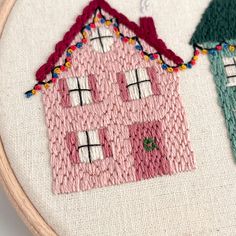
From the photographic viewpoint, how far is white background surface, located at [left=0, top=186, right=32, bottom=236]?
3.48 feet

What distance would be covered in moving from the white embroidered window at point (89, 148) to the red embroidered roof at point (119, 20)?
0.58 feet

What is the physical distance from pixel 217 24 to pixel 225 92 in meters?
0.17

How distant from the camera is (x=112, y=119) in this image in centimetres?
93

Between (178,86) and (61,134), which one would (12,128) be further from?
(178,86)

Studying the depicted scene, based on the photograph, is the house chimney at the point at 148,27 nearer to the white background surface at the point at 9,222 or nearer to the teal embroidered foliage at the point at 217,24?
the teal embroidered foliage at the point at 217,24

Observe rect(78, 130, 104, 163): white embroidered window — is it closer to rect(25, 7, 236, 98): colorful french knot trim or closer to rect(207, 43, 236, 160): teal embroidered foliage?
rect(25, 7, 236, 98): colorful french knot trim

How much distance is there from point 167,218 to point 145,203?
0.05m

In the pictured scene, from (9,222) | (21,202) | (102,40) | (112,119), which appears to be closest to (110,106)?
(112,119)

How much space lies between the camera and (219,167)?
2.94ft

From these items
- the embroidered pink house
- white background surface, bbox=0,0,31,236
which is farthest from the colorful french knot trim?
white background surface, bbox=0,0,31,236

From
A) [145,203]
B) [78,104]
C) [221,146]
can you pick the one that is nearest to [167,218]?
[145,203]

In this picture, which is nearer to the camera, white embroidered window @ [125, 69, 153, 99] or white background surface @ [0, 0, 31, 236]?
white embroidered window @ [125, 69, 153, 99]

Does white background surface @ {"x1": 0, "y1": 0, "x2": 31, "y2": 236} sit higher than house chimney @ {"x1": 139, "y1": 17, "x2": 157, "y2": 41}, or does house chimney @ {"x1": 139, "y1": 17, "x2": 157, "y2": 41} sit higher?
house chimney @ {"x1": 139, "y1": 17, "x2": 157, "y2": 41}

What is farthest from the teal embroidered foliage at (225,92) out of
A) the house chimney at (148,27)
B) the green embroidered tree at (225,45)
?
the house chimney at (148,27)
